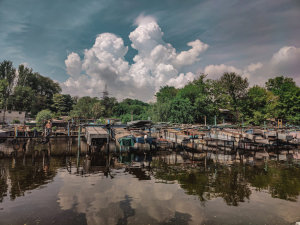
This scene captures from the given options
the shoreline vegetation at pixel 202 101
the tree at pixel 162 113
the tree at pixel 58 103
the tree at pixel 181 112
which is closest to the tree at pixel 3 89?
the shoreline vegetation at pixel 202 101

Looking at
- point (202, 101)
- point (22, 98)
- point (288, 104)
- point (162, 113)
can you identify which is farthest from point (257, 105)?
point (22, 98)

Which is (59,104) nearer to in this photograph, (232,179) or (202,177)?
(202,177)

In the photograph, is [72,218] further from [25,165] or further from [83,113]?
[83,113]

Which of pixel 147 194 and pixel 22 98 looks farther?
pixel 22 98

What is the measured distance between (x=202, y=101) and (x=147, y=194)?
40.4 metres

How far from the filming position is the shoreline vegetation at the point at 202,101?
139 ft

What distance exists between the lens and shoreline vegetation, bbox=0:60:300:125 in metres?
42.2

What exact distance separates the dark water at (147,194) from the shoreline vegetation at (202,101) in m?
29.2

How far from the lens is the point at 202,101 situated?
4631 cm

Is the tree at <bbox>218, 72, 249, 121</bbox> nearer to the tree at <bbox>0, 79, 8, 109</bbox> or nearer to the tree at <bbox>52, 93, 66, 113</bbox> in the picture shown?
the tree at <bbox>52, 93, 66, 113</bbox>

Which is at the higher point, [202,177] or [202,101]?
[202,101]

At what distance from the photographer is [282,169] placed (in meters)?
14.2

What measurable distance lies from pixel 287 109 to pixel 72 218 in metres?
50.5

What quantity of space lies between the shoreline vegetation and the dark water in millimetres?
29183
